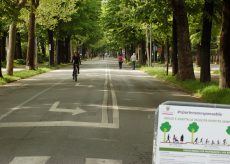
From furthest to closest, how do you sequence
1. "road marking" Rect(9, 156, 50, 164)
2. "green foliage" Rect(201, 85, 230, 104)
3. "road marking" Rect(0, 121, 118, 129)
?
"green foliage" Rect(201, 85, 230, 104)
"road marking" Rect(0, 121, 118, 129)
"road marking" Rect(9, 156, 50, 164)

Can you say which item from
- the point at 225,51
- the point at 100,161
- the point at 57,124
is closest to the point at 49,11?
the point at 225,51

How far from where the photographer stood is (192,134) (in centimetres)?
617

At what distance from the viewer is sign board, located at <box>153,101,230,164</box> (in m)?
6.11

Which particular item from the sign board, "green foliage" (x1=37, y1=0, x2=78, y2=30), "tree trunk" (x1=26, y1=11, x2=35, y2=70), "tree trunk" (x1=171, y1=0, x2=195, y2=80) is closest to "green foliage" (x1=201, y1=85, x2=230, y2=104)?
"tree trunk" (x1=171, y1=0, x2=195, y2=80)

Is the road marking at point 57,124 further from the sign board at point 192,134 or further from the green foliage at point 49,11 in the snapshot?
the green foliage at point 49,11

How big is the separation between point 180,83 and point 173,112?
2225 cm

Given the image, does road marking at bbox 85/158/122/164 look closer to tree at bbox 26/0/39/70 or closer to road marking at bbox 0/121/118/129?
road marking at bbox 0/121/118/129

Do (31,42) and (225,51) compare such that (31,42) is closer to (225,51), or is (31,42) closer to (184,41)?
(184,41)

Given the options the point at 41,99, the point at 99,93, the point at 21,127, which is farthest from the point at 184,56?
the point at 21,127

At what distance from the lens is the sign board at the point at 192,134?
6109 millimetres

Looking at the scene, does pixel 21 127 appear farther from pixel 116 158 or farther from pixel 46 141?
pixel 116 158

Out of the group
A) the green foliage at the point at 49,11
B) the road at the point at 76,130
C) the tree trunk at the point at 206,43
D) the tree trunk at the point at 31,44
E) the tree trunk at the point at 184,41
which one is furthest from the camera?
the green foliage at the point at 49,11

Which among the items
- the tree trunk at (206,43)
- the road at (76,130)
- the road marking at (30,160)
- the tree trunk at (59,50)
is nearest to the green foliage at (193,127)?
the road at (76,130)

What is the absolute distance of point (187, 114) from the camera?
6137 mm
